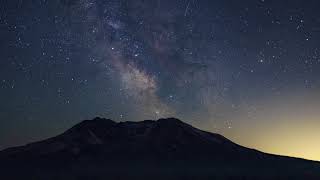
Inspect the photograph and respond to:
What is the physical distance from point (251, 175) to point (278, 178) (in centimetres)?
1280

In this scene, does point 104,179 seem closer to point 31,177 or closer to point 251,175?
point 31,177

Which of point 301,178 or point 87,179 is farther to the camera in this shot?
point 301,178

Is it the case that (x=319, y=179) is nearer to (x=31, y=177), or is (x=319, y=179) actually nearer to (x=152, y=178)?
(x=152, y=178)

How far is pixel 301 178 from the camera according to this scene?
200 metres

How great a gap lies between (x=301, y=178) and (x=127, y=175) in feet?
246

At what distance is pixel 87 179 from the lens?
606 ft

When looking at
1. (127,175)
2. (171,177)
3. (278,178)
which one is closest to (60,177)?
(127,175)

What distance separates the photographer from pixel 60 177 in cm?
19388

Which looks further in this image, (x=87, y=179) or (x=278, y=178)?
(x=278, y=178)

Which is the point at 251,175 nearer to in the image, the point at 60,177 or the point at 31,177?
the point at 60,177

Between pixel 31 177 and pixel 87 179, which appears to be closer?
pixel 87 179

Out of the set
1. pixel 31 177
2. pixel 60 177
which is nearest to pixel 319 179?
pixel 60 177

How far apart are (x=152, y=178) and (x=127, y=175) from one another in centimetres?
1084

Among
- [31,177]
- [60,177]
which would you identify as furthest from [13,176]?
[60,177]
